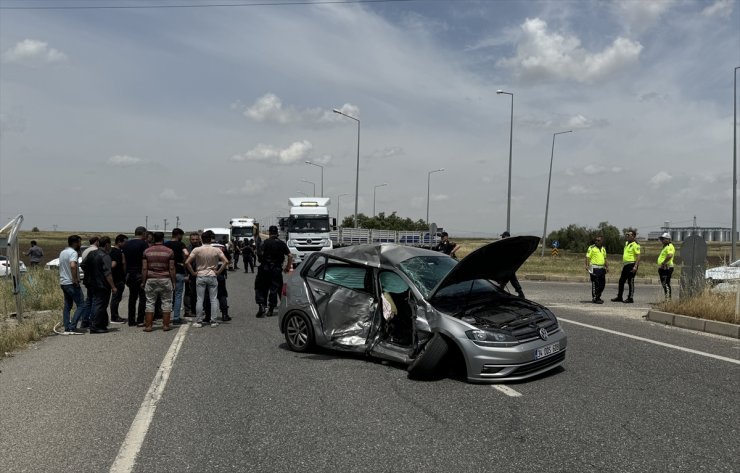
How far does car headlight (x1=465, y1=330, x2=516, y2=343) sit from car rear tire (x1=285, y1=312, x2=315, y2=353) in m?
2.60

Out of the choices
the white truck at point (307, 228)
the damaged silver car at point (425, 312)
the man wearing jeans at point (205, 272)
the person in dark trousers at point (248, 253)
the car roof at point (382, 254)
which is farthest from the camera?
the white truck at point (307, 228)

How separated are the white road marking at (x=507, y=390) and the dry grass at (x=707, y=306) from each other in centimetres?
632

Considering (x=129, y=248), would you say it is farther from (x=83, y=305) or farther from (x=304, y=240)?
(x=304, y=240)

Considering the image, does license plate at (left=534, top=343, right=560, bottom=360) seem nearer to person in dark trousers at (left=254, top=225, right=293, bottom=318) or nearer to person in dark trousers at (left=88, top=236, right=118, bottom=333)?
person in dark trousers at (left=254, top=225, right=293, bottom=318)

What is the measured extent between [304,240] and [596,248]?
16562 millimetres

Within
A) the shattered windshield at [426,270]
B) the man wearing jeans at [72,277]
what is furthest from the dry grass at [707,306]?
the man wearing jeans at [72,277]

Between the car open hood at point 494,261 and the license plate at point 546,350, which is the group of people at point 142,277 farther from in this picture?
the license plate at point 546,350

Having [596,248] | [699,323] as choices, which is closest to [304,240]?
[596,248]

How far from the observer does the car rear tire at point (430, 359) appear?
6492 millimetres

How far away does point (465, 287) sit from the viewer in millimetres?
7613

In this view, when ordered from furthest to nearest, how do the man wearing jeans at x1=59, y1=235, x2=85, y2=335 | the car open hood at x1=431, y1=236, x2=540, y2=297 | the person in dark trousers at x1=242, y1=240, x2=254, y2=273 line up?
the person in dark trousers at x1=242, y1=240, x2=254, y2=273 → the man wearing jeans at x1=59, y1=235, x2=85, y2=335 → the car open hood at x1=431, y1=236, x2=540, y2=297

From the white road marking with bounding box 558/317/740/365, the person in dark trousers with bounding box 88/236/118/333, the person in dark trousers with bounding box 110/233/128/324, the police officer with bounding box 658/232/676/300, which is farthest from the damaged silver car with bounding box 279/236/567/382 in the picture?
the police officer with bounding box 658/232/676/300

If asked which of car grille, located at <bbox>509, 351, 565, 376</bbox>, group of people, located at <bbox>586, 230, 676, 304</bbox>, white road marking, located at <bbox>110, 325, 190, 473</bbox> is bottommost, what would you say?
white road marking, located at <bbox>110, 325, 190, 473</bbox>

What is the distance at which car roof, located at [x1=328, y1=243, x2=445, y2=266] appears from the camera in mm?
7684
